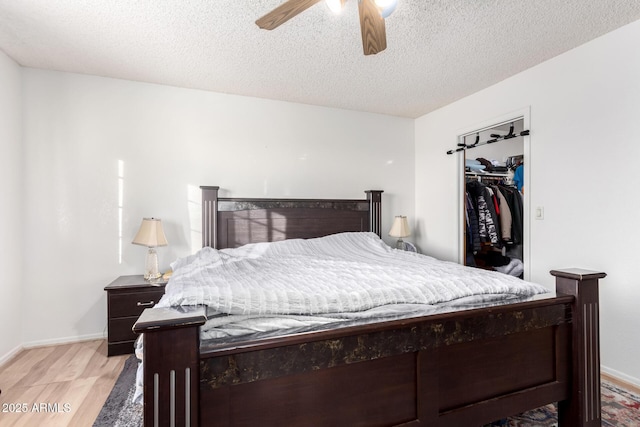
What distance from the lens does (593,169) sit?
7.54ft

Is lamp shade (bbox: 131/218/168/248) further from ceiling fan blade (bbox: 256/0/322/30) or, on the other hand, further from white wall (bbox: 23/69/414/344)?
ceiling fan blade (bbox: 256/0/322/30)

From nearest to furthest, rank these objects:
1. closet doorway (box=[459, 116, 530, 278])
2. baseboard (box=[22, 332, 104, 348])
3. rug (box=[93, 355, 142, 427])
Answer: rug (box=[93, 355, 142, 427]) < baseboard (box=[22, 332, 104, 348]) < closet doorway (box=[459, 116, 530, 278])

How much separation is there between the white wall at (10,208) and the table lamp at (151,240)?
2.83ft

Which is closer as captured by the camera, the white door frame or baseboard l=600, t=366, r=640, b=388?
baseboard l=600, t=366, r=640, b=388

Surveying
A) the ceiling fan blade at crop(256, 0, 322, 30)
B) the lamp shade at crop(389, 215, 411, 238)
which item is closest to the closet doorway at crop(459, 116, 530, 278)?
the lamp shade at crop(389, 215, 411, 238)

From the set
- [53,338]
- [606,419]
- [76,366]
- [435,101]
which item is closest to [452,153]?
[435,101]

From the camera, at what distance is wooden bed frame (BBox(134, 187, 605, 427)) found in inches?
38.1

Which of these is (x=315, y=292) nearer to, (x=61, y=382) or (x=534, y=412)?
(x=534, y=412)

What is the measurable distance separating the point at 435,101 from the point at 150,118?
2.97 metres

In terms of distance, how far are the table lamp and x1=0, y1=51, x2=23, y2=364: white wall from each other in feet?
2.83

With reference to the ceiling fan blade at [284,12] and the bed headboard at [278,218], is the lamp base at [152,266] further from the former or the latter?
the ceiling fan blade at [284,12]

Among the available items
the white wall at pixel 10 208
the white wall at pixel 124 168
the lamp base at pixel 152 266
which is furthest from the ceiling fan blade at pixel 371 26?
the white wall at pixel 10 208

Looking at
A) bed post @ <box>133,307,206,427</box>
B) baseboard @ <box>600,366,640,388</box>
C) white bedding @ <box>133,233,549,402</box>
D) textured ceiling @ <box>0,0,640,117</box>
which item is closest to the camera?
bed post @ <box>133,307,206,427</box>

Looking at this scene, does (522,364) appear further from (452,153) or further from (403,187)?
(403,187)
